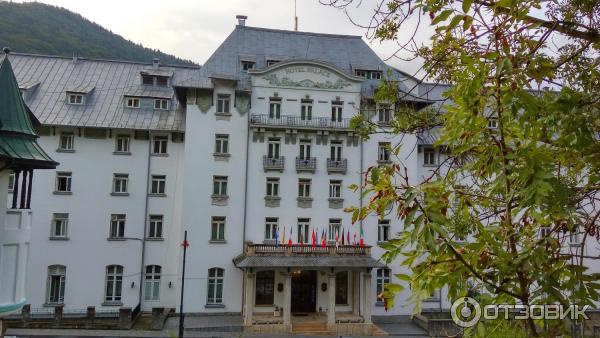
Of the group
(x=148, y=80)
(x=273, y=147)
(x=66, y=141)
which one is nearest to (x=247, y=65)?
(x=273, y=147)

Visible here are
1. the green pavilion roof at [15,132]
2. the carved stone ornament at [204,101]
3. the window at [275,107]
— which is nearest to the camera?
the green pavilion roof at [15,132]

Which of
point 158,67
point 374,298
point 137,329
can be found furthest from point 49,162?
point 158,67

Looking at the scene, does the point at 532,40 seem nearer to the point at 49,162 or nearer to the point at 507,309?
the point at 507,309

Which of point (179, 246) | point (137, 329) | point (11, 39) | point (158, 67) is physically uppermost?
point (11, 39)

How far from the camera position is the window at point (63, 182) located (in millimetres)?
26359

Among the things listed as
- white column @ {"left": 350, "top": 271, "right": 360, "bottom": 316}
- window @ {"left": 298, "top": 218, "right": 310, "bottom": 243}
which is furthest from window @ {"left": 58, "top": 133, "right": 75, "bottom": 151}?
white column @ {"left": 350, "top": 271, "right": 360, "bottom": 316}

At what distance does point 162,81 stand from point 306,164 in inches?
483

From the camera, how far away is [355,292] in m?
27.0

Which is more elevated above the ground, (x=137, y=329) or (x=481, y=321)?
(x=481, y=321)

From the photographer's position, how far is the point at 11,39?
208ft

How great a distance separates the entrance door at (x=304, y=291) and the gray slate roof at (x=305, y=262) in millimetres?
A: 2644

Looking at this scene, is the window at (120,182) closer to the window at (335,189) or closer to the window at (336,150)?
the window at (335,189)

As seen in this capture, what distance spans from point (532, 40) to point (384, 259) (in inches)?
96.6

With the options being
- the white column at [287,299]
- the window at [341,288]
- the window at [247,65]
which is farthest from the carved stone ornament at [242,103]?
the window at [341,288]
